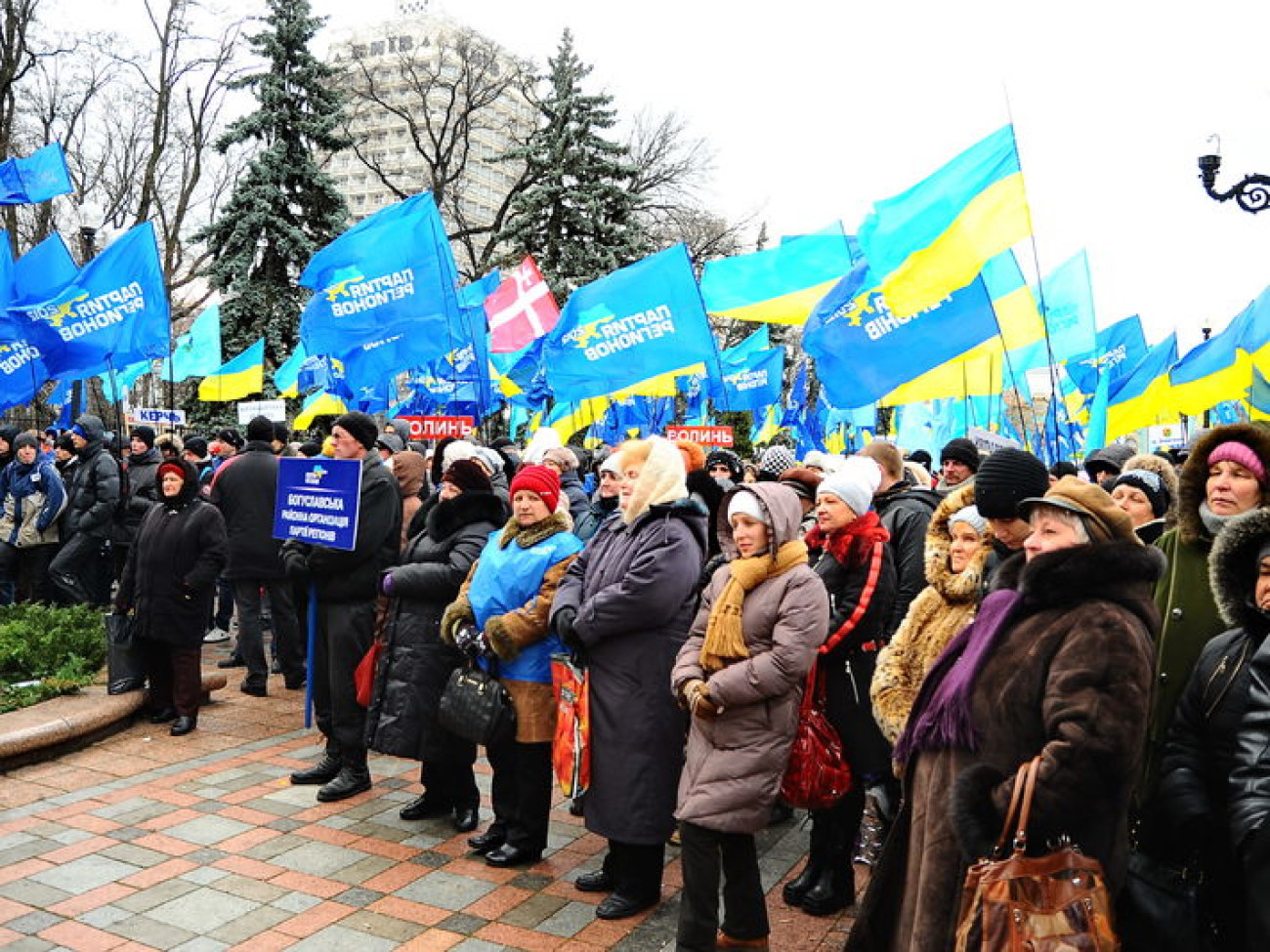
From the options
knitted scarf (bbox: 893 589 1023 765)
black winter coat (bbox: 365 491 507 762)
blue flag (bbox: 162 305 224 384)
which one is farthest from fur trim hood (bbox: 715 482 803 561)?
blue flag (bbox: 162 305 224 384)

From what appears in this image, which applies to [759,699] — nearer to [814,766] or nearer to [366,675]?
[814,766]

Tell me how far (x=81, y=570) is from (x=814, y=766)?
8.79 meters

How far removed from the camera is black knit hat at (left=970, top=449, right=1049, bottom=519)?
3.34 metres

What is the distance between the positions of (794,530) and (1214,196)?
885 centimetres

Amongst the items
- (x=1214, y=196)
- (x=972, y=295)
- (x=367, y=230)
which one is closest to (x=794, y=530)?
(x=972, y=295)

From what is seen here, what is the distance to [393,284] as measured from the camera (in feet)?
31.0

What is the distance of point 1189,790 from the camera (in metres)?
2.91

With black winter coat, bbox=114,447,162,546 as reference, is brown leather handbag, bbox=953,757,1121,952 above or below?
below

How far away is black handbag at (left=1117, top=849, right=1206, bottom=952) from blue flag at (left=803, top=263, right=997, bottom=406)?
180 inches

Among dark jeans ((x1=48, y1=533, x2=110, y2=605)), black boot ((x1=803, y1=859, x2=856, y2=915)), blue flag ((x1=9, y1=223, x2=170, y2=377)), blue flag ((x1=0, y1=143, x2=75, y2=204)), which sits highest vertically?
blue flag ((x1=0, y1=143, x2=75, y2=204))

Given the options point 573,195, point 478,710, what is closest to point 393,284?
point 478,710

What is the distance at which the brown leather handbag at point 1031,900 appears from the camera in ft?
8.06

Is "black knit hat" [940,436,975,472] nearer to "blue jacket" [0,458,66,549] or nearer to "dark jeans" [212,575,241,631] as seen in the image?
"dark jeans" [212,575,241,631]

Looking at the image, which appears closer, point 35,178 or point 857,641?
point 857,641
